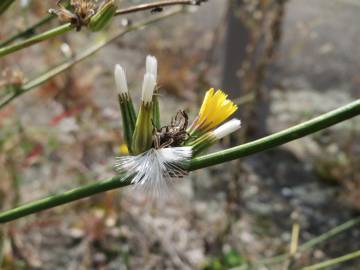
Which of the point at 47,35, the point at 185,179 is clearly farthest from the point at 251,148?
the point at 185,179

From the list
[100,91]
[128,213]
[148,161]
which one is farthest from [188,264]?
[148,161]

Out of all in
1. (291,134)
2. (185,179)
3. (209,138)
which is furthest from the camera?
(185,179)

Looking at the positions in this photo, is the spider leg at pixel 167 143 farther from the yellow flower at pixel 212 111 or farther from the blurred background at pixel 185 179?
the blurred background at pixel 185 179

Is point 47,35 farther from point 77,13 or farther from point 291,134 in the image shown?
point 291,134

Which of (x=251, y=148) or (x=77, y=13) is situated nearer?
(x=251, y=148)

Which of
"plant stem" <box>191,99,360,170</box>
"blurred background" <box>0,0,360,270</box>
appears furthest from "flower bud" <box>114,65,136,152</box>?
"blurred background" <box>0,0,360,270</box>
